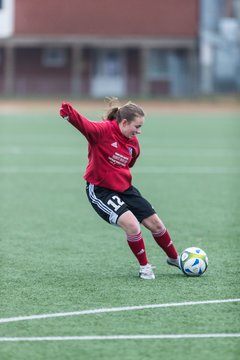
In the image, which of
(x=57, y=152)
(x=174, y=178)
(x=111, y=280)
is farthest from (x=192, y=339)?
(x=57, y=152)

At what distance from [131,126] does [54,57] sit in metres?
43.6

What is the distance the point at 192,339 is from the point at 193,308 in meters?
0.85

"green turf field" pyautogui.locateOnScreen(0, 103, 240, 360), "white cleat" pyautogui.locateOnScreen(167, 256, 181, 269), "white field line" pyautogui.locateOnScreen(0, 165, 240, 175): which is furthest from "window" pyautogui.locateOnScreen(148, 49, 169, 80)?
"white cleat" pyautogui.locateOnScreen(167, 256, 181, 269)

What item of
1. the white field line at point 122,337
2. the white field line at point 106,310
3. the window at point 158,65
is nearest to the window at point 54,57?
the window at point 158,65

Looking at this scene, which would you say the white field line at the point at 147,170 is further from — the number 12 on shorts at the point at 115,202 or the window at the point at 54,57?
the window at the point at 54,57

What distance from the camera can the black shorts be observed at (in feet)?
26.5

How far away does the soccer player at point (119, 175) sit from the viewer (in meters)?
8.02

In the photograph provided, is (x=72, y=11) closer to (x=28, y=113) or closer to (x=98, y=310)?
(x=28, y=113)

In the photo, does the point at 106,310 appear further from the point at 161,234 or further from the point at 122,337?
the point at 161,234

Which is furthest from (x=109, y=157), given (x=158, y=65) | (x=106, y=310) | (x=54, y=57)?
(x=158, y=65)

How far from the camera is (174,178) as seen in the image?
53.0 ft

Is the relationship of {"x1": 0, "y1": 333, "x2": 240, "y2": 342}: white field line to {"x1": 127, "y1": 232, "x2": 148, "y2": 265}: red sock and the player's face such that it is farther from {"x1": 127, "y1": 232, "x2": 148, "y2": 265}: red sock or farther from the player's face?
the player's face

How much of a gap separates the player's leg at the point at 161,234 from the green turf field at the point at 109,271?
4.5 inches

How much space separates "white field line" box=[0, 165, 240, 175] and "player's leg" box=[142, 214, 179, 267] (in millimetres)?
8408
